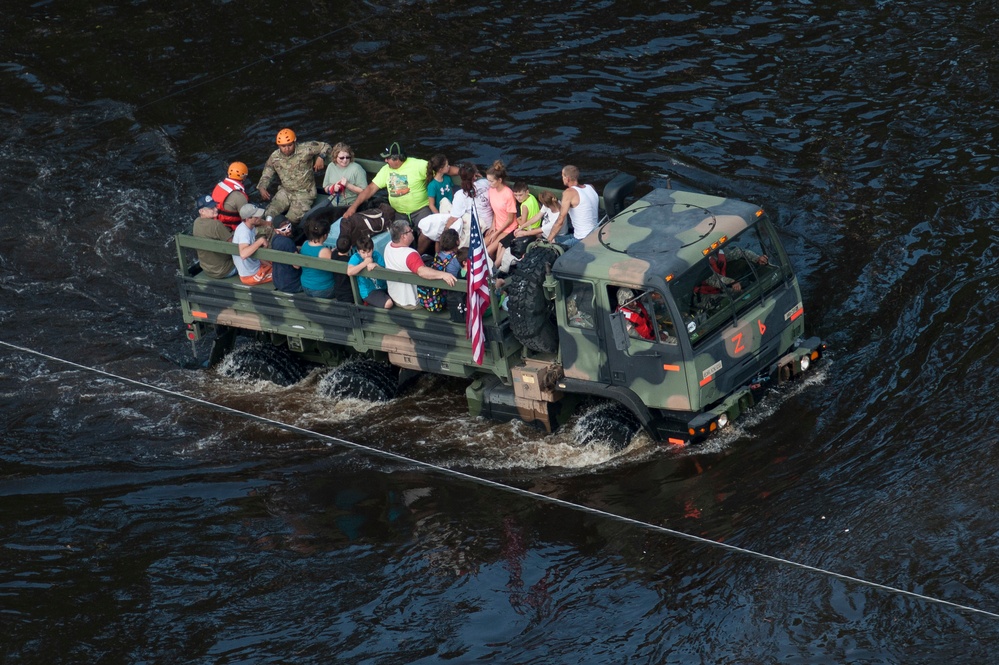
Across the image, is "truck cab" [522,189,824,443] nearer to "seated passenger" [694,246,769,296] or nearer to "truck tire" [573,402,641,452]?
"seated passenger" [694,246,769,296]

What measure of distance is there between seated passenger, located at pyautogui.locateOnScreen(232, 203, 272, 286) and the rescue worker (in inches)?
13.4

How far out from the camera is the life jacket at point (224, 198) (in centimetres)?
1531

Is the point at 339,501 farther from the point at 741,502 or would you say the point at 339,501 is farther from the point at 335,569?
the point at 741,502

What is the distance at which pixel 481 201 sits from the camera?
14344 millimetres

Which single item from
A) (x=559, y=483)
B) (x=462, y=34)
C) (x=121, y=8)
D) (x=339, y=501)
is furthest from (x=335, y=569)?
(x=121, y=8)

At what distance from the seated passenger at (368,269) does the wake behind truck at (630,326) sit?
0.35ft

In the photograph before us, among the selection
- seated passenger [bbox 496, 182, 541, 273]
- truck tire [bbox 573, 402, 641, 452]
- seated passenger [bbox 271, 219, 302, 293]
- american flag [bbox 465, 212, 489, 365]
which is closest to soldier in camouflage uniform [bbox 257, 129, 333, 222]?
seated passenger [bbox 271, 219, 302, 293]

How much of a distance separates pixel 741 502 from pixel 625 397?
4.64 ft

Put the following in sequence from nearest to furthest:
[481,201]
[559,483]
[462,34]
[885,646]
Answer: [885,646]
[559,483]
[481,201]
[462,34]

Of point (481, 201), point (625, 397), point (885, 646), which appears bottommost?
point (885, 646)

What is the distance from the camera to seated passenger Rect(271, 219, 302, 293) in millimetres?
14453

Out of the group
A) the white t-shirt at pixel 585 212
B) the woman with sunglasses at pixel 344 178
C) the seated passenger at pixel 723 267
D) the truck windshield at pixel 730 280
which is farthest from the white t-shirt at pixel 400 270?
the seated passenger at pixel 723 267

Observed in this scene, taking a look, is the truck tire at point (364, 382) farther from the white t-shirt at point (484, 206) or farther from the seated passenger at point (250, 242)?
the white t-shirt at point (484, 206)

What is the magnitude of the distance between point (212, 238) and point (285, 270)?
1.11 meters
